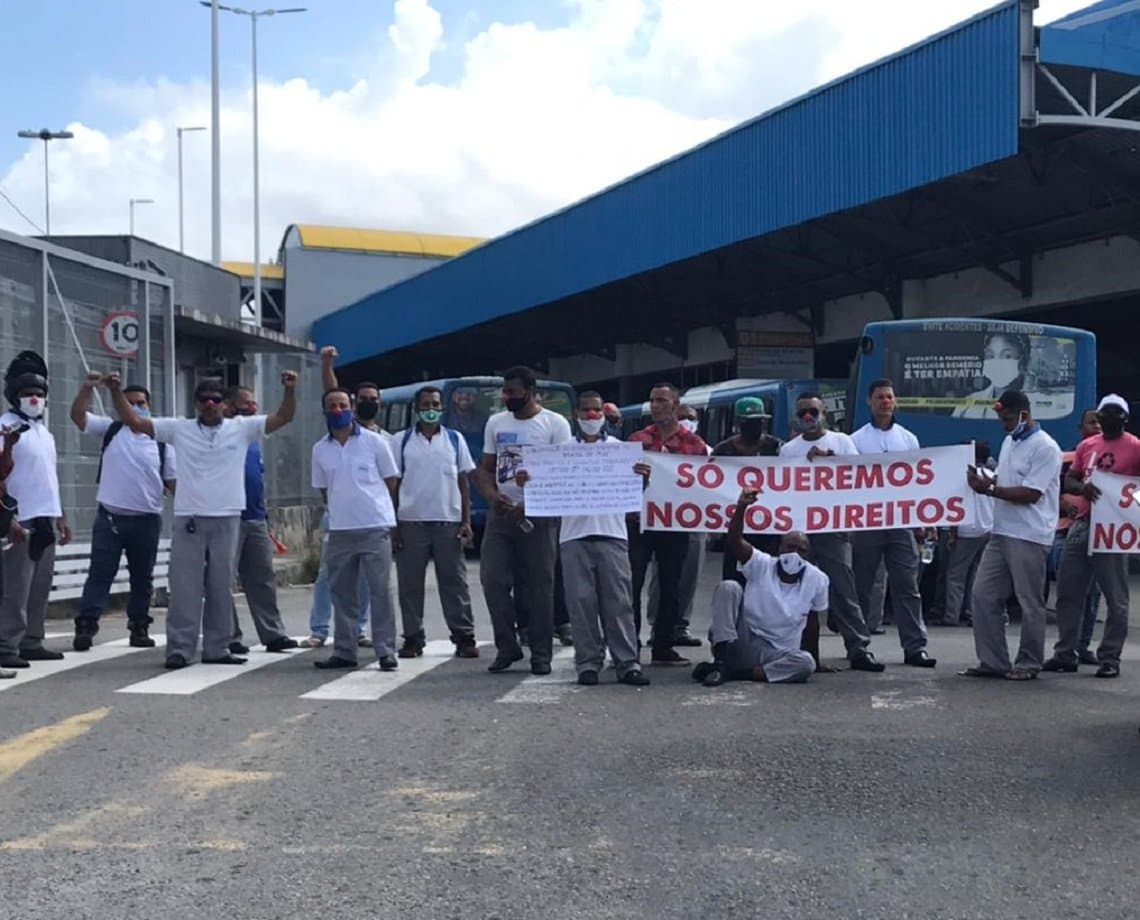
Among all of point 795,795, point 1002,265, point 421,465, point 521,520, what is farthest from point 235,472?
point 1002,265

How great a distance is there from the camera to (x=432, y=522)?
11031 millimetres

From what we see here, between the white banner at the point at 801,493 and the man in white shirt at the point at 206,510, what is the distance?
2.66m

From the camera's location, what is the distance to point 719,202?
98.4 feet

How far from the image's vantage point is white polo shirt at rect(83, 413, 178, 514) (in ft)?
38.3

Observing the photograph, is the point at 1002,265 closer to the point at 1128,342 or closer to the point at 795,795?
the point at 1128,342

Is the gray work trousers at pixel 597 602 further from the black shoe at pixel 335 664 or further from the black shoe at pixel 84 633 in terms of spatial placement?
the black shoe at pixel 84 633

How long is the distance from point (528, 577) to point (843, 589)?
6.87 feet

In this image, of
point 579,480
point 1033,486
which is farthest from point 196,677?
point 1033,486

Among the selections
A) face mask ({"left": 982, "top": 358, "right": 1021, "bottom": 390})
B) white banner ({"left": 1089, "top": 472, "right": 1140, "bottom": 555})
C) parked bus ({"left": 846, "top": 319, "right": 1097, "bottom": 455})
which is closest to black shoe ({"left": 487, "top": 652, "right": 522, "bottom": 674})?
white banner ({"left": 1089, "top": 472, "right": 1140, "bottom": 555})

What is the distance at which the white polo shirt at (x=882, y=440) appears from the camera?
11344 millimetres

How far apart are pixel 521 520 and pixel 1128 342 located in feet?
94.1

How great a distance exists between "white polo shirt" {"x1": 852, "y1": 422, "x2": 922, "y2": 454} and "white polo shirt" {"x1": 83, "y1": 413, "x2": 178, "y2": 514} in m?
4.99

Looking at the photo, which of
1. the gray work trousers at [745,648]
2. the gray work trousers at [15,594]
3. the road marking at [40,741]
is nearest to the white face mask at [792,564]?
the gray work trousers at [745,648]

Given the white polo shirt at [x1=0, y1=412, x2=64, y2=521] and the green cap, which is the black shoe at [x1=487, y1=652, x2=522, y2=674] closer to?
the green cap
